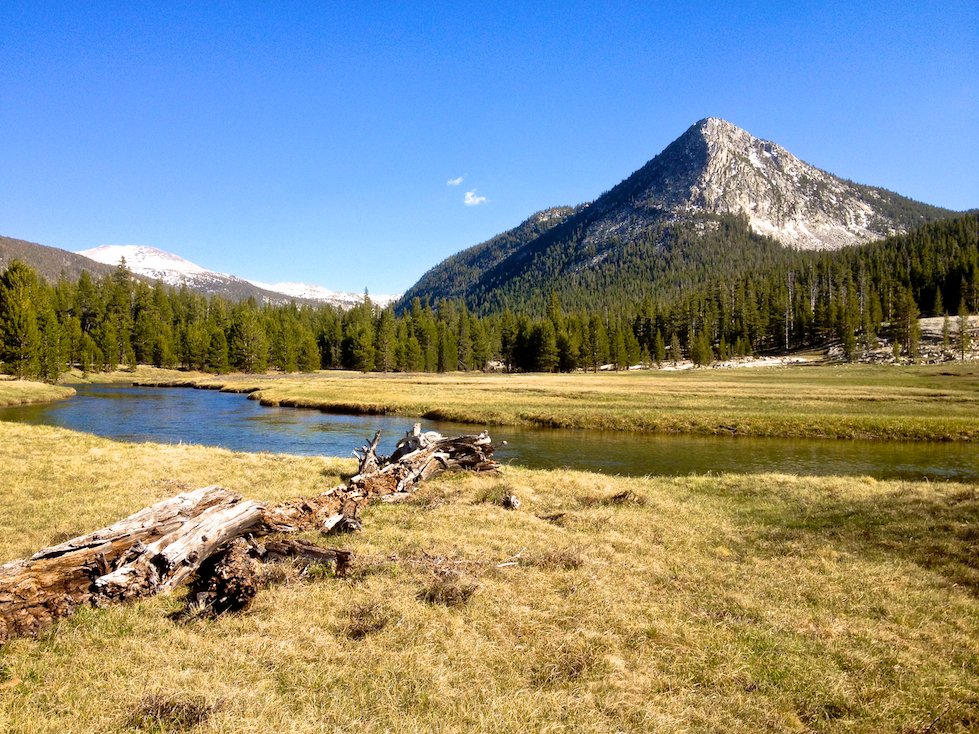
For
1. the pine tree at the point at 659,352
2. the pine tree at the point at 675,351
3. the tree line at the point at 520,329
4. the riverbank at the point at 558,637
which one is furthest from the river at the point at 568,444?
the pine tree at the point at 675,351

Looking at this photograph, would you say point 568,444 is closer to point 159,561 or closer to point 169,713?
point 159,561

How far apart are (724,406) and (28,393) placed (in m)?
80.2

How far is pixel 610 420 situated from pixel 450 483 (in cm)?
2672

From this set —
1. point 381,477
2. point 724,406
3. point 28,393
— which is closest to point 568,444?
point 381,477

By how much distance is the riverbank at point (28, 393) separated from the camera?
193ft

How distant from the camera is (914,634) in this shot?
27.3 feet

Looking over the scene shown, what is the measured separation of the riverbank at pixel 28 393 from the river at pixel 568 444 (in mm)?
8407

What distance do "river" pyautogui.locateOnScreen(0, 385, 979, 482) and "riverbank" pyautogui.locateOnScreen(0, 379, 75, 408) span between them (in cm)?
841

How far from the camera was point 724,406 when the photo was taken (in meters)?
48.0

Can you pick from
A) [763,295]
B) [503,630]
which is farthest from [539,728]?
[763,295]

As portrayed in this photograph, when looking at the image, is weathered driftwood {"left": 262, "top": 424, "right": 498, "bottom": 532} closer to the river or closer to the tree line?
the river

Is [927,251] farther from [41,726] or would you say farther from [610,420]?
[41,726]

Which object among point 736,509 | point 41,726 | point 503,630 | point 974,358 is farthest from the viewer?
point 974,358

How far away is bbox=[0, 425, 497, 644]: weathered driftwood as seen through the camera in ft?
26.4
